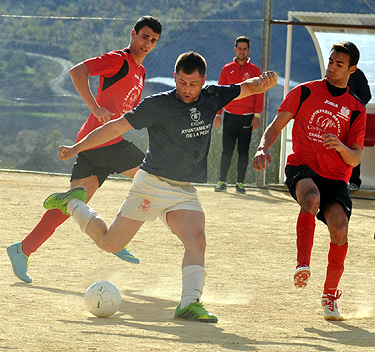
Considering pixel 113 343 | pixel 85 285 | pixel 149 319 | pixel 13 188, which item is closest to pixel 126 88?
pixel 85 285

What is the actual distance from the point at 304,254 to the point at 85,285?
1.85 meters

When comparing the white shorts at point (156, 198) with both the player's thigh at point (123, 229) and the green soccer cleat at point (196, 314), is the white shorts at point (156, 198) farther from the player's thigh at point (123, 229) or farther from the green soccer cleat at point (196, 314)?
the green soccer cleat at point (196, 314)

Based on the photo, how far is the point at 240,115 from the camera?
12.5m

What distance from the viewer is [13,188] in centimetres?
1227

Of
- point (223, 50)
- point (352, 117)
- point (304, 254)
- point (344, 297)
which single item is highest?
point (223, 50)

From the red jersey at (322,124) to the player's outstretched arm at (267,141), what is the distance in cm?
7

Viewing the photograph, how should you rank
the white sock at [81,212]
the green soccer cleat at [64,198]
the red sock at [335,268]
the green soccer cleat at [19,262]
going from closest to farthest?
the red sock at [335,268]
the white sock at [81,212]
the green soccer cleat at [64,198]
the green soccer cleat at [19,262]

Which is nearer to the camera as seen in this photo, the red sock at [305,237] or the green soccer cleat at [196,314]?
the green soccer cleat at [196,314]

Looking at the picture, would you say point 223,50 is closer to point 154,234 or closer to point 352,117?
point 154,234

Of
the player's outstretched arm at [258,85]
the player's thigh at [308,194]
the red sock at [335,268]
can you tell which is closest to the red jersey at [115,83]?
the player's outstretched arm at [258,85]

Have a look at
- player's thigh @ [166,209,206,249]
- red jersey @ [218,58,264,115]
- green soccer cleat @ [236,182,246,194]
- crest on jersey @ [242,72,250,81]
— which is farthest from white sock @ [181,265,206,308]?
green soccer cleat @ [236,182,246,194]

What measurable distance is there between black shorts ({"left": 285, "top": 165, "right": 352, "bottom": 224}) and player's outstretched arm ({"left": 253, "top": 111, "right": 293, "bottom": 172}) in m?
0.29

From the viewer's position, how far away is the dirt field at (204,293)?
4480 mm

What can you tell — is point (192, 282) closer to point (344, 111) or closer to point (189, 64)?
point (189, 64)
